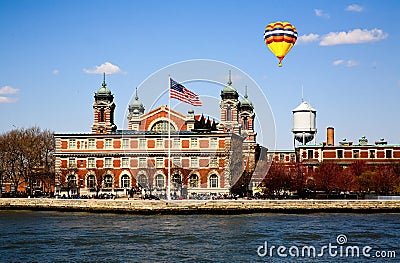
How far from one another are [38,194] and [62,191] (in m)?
6.06

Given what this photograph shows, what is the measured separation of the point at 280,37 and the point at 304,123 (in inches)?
3649

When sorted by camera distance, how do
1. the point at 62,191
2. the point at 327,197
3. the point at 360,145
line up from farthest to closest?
the point at 360,145 < the point at 62,191 < the point at 327,197

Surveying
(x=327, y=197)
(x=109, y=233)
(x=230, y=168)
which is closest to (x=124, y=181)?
(x=230, y=168)

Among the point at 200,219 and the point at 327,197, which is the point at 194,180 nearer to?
the point at 327,197

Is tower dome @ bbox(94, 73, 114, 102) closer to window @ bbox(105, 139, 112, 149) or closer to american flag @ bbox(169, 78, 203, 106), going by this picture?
window @ bbox(105, 139, 112, 149)

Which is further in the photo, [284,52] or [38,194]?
[38,194]

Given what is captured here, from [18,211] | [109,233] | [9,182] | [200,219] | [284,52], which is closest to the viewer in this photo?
[109,233]

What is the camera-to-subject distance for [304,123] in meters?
155

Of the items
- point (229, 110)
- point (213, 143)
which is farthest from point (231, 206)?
point (229, 110)

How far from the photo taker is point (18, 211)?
72.2 m

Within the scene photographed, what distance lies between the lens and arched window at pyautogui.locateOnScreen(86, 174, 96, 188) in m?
95.3

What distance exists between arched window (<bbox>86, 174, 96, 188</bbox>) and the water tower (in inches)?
2681

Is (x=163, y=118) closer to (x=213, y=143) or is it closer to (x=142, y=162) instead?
(x=142, y=162)

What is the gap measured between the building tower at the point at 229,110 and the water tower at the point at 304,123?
42.1 m
